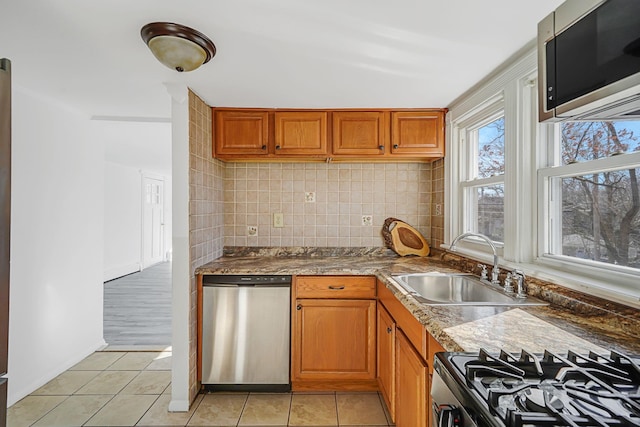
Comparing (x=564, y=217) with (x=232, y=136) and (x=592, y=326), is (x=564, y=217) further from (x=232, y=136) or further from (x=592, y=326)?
(x=232, y=136)

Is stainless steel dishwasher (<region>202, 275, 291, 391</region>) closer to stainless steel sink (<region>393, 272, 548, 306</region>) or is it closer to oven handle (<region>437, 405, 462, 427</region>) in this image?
stainless steel sink (<region>393, 272, 548, 306</region>)

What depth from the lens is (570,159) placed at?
1.58 meters

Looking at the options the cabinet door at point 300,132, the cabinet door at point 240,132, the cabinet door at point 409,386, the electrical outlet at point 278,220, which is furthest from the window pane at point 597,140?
the electrical outlet at point 278,220

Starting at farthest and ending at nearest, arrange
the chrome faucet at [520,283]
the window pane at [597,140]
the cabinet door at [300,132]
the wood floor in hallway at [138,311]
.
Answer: the wood floor in hallway at [138,311] → the cabinet door at [300,132] → the chrome faucet at [520,283] → the window pane at [597,140]

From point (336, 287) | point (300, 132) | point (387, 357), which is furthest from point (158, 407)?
point (300, 132)

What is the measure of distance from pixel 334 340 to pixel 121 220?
231 inches

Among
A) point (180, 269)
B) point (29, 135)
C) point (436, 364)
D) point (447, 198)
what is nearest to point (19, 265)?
point (29, 135)

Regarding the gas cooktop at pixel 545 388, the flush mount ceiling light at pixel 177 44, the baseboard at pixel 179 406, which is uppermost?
the flush mount ceiling light at pixel 177 44

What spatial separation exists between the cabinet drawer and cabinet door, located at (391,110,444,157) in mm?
1066

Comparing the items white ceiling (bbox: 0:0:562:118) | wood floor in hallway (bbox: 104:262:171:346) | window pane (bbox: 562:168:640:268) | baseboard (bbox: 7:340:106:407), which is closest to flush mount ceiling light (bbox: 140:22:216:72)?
white ceiling (bbox: 0:0:562:118)

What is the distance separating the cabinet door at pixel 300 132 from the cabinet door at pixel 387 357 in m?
1.30

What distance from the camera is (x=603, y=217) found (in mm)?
1414

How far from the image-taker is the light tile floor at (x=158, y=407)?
2.05 m

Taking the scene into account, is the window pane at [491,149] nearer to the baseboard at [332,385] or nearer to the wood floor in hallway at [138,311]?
the baseboard at [332,385]
